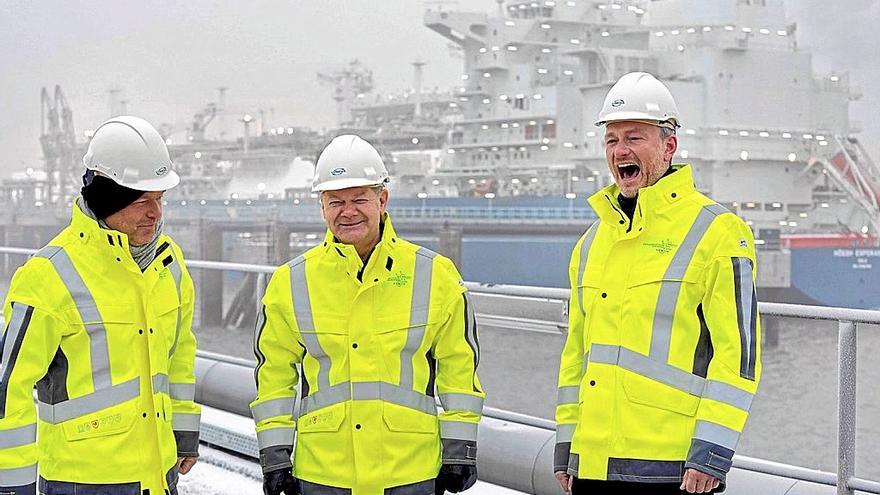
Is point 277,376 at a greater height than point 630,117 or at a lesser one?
lesser

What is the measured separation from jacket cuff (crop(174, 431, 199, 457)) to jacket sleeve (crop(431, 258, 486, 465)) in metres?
0.61

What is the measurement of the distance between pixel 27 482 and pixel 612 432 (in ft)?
3.94

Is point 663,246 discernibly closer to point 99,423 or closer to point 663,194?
point 663,194

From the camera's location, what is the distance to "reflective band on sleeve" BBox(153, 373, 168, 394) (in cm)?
219

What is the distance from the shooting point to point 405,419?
2162mm

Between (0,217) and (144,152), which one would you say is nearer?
(144,152)

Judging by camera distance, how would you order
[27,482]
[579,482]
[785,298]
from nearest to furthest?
[27,482] → [579,482] → [785,298]


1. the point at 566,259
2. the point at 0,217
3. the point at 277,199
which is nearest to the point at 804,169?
the point at 566,259

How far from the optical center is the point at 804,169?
31.4 m

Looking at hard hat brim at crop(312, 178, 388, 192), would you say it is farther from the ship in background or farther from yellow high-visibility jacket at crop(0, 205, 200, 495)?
the ship in background

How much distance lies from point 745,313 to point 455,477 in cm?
72

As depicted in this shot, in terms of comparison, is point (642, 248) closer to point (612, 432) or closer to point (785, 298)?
point (612, 432)

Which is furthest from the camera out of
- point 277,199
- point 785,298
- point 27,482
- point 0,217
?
point 0,217

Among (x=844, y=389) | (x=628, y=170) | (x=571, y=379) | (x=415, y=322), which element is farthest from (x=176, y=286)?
(x=844, y=389)
